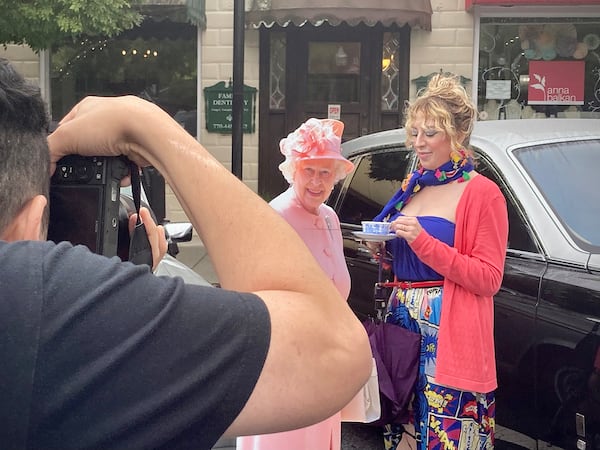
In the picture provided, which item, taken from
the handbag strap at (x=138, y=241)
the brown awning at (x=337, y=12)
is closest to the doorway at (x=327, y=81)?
the brown awning at (x=337, y=12)

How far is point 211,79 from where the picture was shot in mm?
10055

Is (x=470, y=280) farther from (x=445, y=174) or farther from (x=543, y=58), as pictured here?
(x=543, y=58)

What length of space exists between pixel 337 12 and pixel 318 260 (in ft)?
22.0

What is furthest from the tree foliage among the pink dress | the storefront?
the pink dress

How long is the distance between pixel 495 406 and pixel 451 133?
3.74 feet

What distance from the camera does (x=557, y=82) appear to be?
32.6ft

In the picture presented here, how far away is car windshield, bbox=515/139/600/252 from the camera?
123 inches

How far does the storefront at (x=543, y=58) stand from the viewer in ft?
32.5

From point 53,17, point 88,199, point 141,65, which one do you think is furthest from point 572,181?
point 141,65

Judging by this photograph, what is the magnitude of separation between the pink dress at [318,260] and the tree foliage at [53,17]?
17.3 ft

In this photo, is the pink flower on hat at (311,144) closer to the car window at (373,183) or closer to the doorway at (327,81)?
the car window at (373,183)

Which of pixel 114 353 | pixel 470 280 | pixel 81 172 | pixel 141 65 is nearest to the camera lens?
pixel 114 353

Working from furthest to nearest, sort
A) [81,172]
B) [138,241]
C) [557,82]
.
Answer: [557,82] < [138,241] < [81,172]

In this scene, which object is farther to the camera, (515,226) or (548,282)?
(515,226)
